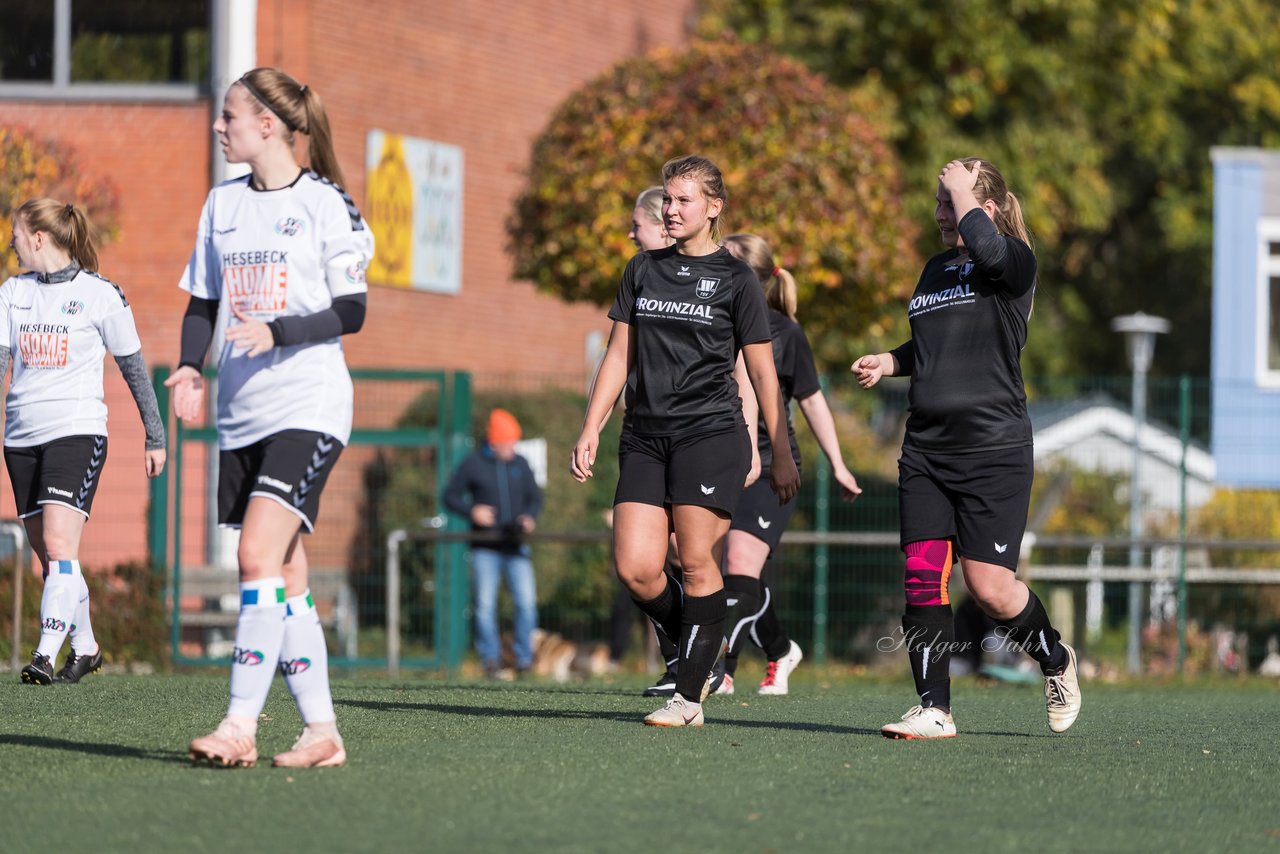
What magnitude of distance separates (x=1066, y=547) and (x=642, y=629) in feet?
11.5

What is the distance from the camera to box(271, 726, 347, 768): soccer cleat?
18.7 feet

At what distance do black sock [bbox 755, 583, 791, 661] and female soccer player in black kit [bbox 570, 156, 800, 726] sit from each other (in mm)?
2026

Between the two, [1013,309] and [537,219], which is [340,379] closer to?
[1013,309]

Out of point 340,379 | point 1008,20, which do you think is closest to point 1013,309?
point 340,379

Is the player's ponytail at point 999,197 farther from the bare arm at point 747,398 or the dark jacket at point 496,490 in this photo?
the dark jacket at point 496,490

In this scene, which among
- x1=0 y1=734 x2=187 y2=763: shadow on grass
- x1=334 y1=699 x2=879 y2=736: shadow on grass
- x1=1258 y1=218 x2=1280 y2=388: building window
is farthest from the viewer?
x1=1258 y1=218 x2=1280 y2=388: building window

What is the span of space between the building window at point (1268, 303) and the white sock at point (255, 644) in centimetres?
1838

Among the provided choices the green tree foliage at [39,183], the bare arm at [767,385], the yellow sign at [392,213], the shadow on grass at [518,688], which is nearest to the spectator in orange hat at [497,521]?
the green tree foliage at [39,183]

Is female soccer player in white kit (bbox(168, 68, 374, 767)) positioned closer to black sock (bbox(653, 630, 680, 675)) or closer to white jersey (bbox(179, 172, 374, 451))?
white jersey (bbox(179, 172, 374, 451))

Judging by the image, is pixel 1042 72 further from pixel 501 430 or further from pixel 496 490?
pixel 496 490

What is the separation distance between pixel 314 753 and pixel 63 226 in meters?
3.65

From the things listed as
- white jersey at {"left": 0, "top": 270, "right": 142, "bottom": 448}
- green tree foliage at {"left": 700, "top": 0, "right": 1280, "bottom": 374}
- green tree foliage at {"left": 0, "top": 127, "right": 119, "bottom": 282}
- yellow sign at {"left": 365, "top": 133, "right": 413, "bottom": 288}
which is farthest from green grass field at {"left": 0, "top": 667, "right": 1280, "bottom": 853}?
green tree foliage at {"left": 700, "top": 0, "right": 1280, "bottom": 374}

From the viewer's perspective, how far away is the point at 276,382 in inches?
225

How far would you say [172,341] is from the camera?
58.9ft
